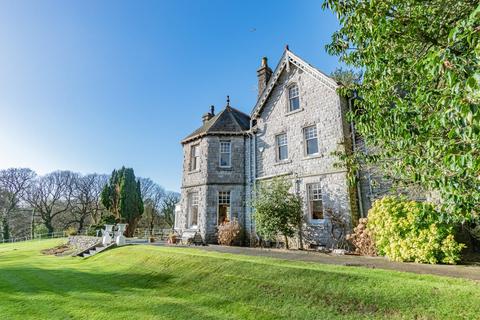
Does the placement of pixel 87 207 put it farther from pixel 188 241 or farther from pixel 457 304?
pixel 457 304

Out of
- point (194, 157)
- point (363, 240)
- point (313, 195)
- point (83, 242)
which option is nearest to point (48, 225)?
point (83, 242)

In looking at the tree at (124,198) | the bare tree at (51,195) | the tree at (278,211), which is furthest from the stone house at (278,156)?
the bare tree at (51,195)

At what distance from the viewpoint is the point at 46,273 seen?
Result: 12.0 m

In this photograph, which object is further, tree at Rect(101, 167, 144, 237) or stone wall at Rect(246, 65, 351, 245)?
tree at Rect(101, 167, 144, 237)

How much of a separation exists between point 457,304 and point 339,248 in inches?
332

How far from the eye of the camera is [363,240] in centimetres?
1123

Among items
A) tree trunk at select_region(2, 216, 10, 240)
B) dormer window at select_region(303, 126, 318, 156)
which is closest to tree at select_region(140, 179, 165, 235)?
tree trunk at select_region(2, 216, 10, 240)

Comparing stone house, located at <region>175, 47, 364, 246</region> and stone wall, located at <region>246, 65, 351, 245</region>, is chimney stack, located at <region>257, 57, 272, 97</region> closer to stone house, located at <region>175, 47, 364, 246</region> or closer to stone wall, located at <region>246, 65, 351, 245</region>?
stone house, located at <region>175, 47, 364, 246</region>

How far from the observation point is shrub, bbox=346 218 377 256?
431 inches

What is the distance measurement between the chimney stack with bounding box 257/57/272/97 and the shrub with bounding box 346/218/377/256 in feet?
39.2

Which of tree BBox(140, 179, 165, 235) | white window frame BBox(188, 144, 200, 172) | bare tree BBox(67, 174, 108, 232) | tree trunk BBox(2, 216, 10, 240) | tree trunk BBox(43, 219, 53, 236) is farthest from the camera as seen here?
tree BBox(140, 179, 165, 235)

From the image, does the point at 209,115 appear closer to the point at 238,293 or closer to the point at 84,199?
the point at 238,293

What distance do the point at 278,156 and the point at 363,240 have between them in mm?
7409

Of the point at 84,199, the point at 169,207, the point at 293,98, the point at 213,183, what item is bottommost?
the point at 169,207
